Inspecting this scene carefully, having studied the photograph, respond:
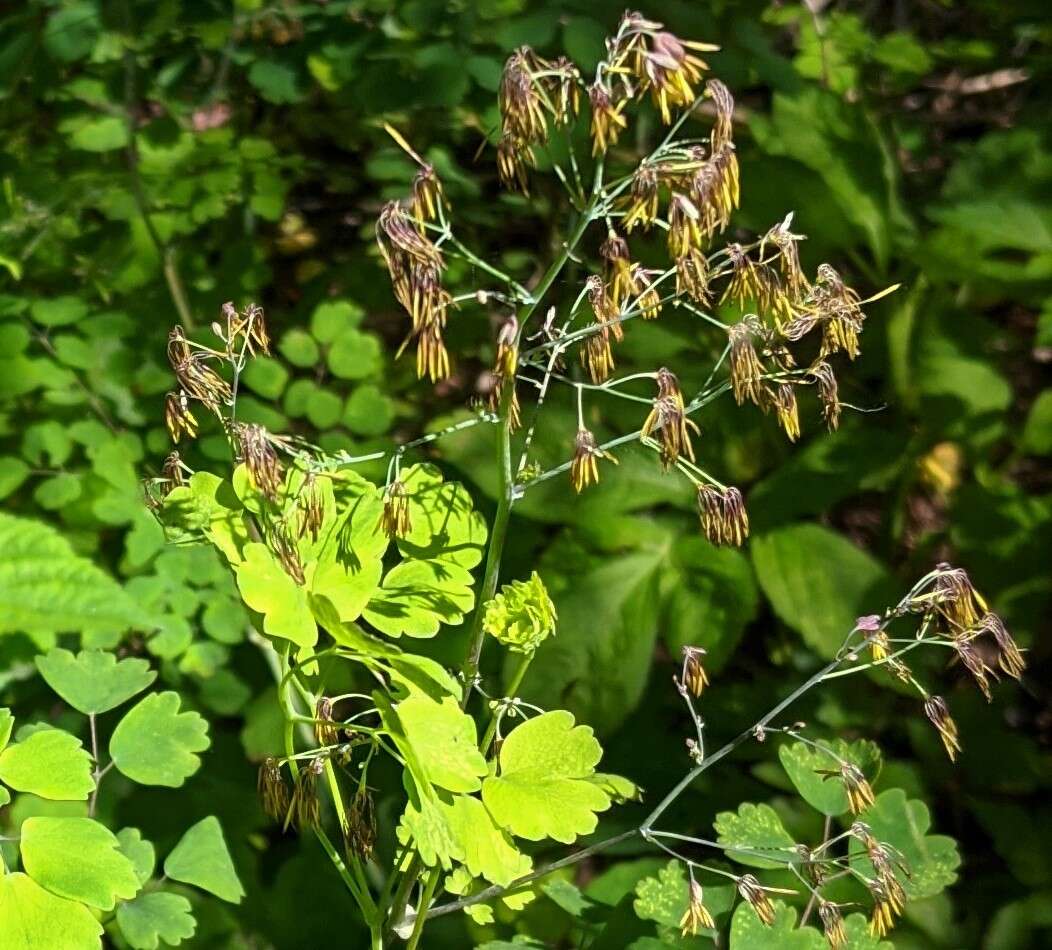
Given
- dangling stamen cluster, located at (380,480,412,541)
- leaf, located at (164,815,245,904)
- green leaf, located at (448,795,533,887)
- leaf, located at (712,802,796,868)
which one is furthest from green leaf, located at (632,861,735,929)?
dangling stamen cluster, located at (380,480,412,541)

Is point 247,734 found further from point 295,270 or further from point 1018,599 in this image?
point 295,270

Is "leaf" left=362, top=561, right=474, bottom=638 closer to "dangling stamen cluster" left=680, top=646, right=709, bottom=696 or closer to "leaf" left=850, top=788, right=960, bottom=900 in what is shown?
"dangling stamen cluster" left=680, top=646, right=709, bottom=696

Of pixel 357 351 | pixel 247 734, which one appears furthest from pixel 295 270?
pixel 247 734

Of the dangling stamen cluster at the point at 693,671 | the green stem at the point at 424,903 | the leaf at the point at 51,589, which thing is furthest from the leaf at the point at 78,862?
the leaf at the point at 51,589

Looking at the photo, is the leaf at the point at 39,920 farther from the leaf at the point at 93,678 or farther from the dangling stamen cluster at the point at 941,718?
the dangling stamen cluster at the point at 941,718

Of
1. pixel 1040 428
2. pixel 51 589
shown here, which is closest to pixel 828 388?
pixel 51 589

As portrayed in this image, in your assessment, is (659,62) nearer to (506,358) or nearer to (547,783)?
(506,358)
